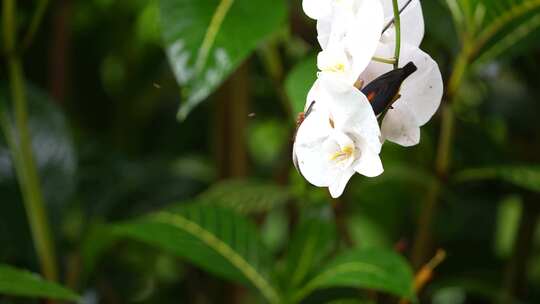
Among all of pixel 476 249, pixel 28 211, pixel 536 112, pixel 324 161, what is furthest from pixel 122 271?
pixel 324 161

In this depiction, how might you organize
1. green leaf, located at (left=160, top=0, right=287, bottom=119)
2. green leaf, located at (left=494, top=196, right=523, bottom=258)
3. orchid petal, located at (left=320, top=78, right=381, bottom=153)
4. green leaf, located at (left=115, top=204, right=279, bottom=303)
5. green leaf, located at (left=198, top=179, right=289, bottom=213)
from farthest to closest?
green leaf, located at (left=494, top=196, right=523, bottom=258)
green leaf, located at (left=198, top=179, right=289, bottom=213)
green leaf, located at (left=115, top=204, right=279, bottom=303)
green leaf, located at (left=160, top=0, right=287, bottom=119)
orchid petal, located at (left=320, top=78, right=381, bottom=153)

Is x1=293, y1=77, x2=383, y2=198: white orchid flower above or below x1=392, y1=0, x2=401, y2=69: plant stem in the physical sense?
below

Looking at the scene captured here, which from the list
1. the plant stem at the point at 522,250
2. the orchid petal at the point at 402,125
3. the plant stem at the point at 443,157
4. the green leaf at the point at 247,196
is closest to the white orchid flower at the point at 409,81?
the orchid petal at the point at 402,125

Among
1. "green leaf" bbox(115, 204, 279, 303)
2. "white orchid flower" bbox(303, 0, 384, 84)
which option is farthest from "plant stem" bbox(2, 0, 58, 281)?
"white orchid flower" bbox(303, 0, 384, 84)

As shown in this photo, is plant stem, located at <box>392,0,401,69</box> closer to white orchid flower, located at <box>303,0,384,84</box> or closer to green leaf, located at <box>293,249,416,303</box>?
white orchid flower, located at <box>303,0,384,84</box>

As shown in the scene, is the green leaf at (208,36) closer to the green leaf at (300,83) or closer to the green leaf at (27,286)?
the green leaf at (300,83)
